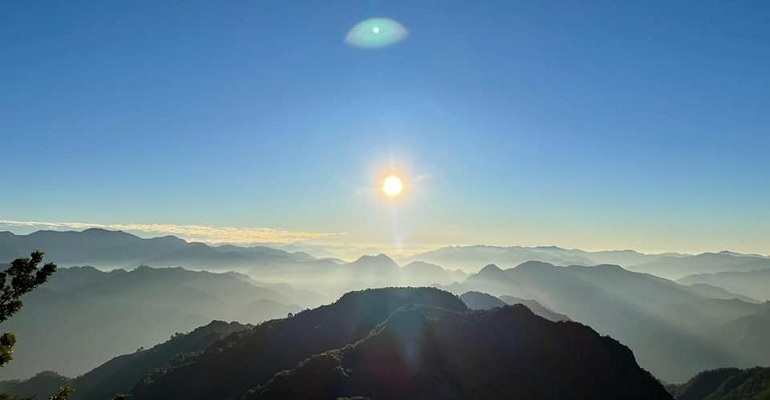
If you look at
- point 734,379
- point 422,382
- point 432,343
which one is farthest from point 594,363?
point 734,379

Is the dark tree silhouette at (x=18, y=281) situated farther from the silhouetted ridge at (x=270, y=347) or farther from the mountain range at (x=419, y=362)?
the silhouetted ridge at (x=270, y=347)

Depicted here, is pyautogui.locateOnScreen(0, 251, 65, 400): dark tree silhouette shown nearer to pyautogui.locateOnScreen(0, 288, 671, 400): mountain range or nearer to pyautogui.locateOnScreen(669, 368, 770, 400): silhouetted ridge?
pyautogui.locateOnScreen(0, 288, 671, 400): mountain range

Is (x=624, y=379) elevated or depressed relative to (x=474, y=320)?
depressed

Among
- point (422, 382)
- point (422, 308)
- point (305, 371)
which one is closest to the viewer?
point (422, 382)

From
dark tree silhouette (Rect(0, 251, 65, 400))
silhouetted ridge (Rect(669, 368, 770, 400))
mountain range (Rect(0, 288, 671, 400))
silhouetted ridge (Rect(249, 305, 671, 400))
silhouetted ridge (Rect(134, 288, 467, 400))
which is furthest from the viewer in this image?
silhouetted ridge (Rect(669, 368, 770, 400))

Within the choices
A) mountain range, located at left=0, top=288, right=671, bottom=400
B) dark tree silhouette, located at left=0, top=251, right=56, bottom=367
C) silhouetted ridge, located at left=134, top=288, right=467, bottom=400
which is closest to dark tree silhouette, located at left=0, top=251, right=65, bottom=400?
dark tree silhouette, located at left=0, top=251, right=56, bottom=367

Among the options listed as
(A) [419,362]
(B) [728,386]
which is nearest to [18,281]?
(A) [419,362]

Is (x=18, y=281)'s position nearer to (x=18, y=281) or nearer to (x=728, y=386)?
(x=18, y=281)

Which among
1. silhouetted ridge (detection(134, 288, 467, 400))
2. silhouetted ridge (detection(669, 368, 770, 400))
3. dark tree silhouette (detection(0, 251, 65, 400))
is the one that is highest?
dark tree silhouette (detection(0, 251, 65, 400))

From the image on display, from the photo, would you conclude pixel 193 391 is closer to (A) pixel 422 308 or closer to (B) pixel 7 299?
(A) pixel 422 308
